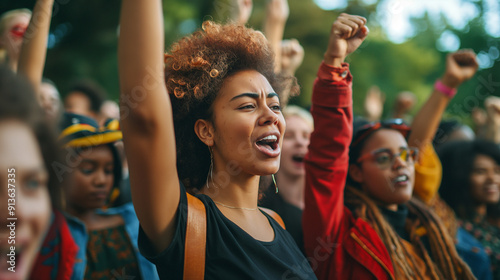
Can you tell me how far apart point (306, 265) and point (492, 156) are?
297 cm

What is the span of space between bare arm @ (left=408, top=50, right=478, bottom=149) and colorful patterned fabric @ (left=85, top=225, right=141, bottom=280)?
2313 millimetres

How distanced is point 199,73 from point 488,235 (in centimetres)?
314

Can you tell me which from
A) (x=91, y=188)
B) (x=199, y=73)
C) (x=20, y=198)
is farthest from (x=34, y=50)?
(x=20, y=198)

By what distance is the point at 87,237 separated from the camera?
256cm

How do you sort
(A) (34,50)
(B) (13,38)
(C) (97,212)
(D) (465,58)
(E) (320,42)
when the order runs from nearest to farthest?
(A) (34,50) < (C) (97,212) < (B) (13,38) < (D) (465,58) < (E) (320,42)

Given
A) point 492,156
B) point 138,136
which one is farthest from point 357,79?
point 138,136

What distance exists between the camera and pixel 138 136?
134 cm

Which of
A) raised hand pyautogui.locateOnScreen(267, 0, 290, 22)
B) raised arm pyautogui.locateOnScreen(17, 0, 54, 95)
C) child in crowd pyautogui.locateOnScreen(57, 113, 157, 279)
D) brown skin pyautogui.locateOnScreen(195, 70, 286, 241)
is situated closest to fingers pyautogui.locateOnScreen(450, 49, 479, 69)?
raised hand pyautogui.locateOnScreen(267, 0, 290, 22)

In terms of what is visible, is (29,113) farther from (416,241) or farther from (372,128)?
(416,241)

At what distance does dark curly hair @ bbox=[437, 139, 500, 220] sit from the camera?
399 centimetres

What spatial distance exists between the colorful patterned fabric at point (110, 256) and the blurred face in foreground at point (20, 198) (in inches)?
65.7

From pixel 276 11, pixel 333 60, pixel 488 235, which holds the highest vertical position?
pixel 276 11

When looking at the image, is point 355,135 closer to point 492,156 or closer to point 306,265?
point 306,265

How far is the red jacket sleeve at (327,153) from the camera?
2.29m
